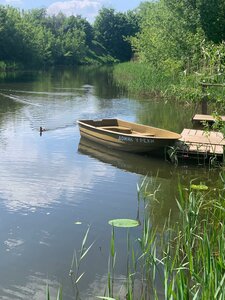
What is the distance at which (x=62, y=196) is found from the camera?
10359 millimetres

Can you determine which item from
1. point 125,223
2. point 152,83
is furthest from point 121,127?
point 152,83

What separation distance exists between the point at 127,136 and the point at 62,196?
3.84 m

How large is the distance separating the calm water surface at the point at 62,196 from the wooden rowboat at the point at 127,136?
319mm

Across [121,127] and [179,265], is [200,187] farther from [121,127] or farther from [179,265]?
[121,127]

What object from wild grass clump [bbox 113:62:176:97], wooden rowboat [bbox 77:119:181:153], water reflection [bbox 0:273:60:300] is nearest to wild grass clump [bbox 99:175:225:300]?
water reflection [bbox 0:273:60:300]

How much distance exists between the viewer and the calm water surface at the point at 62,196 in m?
6.80

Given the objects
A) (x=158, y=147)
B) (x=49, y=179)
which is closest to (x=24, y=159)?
(x=49, y=179)

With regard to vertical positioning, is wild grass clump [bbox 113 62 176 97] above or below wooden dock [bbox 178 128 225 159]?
above

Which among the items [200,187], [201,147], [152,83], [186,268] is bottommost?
[200,187]

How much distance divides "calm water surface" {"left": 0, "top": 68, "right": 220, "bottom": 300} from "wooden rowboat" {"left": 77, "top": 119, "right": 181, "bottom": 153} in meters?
0.32

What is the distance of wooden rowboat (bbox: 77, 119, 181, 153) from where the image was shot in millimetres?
13086

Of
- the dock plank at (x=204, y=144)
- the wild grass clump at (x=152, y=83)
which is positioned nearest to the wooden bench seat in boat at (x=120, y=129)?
the dock plank at (x=204, y=144)

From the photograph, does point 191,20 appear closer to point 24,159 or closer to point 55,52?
point 24,159

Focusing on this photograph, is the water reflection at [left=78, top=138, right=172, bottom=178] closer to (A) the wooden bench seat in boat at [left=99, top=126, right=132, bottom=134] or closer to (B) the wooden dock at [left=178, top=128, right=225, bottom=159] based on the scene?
(B) the wooden dock at [left=178, top=128, right=225, bottom=159]
